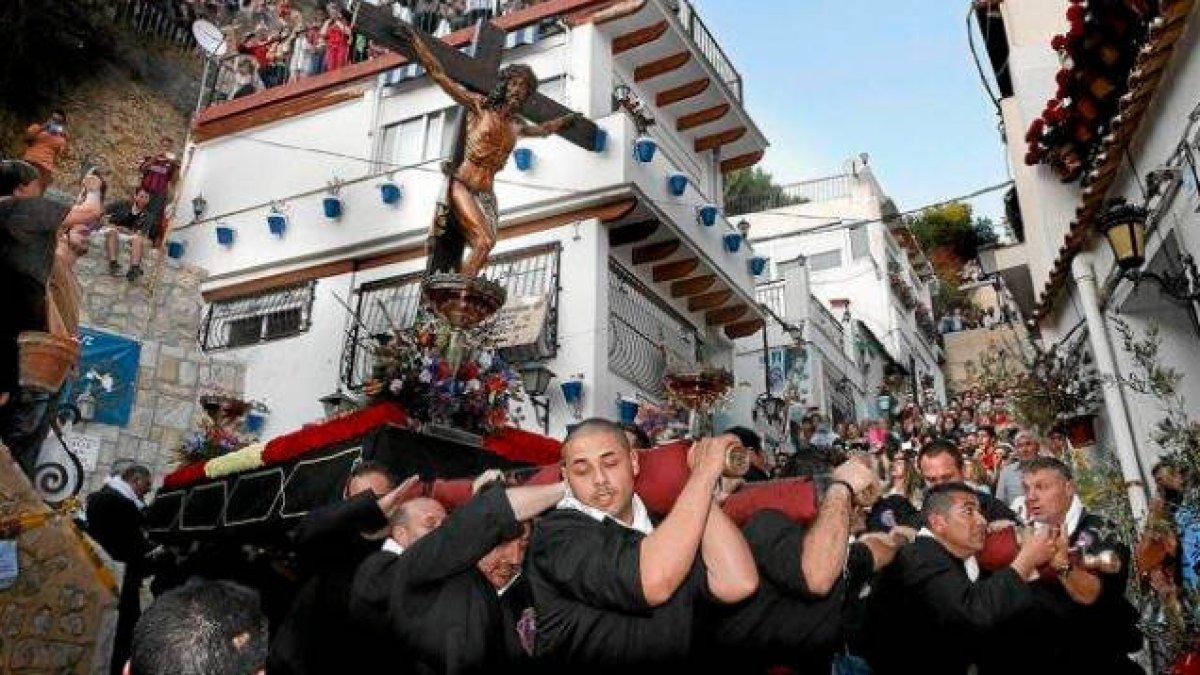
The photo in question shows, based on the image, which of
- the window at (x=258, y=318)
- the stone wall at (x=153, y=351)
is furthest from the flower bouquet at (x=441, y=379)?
the window at (x=258, y=318)

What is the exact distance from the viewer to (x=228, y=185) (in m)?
15.6

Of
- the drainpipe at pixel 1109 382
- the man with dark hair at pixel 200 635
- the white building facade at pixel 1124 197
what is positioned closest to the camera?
the man with dark hair at pixel 200 635

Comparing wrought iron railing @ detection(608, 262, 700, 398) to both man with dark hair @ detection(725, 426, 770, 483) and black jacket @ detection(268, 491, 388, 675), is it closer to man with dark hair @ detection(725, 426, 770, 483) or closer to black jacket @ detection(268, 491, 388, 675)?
man with dark hair @ detection(725, 426, 770, 483)

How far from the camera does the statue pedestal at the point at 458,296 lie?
7.59 metres

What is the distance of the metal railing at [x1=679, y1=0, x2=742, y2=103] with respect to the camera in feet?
52.3

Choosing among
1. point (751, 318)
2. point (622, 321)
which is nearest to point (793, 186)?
point (751, 318)

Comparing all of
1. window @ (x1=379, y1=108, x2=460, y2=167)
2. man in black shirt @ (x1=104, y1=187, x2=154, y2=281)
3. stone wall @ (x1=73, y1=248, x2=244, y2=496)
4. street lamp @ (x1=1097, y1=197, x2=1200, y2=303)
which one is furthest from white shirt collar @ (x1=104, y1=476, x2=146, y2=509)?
street lamp @ (x1=1097, y1=197, x2=1200, y2=303)

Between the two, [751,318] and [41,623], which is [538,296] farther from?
[41,623]

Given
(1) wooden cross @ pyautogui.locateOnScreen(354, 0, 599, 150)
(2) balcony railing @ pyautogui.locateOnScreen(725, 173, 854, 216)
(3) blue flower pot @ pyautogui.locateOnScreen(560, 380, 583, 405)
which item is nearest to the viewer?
(1) wooden cross @ pyautogui.locateOnScreen(354, 0, 599, 150)

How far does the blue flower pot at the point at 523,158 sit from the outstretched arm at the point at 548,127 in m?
2.74

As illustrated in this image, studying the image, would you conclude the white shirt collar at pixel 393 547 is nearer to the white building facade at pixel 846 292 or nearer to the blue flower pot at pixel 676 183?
the blue flower pot at pixel 676 183

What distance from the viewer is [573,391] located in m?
11.3

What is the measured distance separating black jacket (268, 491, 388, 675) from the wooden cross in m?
5.82

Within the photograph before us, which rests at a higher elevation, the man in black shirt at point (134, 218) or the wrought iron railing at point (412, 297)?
the man in black shirt at point (134, 218)
